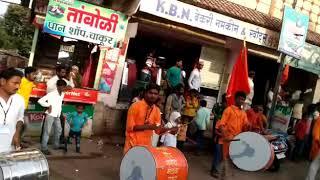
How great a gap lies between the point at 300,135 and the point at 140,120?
26.9 feet

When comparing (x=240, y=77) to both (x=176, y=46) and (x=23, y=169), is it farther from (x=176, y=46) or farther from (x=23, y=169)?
(x=23, y=169)

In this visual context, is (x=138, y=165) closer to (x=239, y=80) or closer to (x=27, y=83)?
(x=27, y=83)

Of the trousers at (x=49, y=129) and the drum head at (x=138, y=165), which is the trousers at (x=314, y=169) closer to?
the drum head at (x=138, y=165)

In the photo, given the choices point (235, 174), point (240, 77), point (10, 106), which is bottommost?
point (235, 174)

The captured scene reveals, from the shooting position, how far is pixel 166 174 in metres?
6.05

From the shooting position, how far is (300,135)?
522 inches

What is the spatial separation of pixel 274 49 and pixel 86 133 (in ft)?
20.4

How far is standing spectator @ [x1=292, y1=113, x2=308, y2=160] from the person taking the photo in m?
13.2

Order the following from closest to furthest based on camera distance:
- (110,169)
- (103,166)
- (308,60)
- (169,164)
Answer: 1. (169,164)
2. (110,169)
3. (103,166)
4. (308,60)

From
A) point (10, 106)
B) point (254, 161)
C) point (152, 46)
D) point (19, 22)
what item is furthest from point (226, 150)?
point (19, 22)

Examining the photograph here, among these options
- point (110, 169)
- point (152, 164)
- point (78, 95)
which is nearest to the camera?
point (152, 164)

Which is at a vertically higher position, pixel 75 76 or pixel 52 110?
pixel 75 76

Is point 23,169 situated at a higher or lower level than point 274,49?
lower

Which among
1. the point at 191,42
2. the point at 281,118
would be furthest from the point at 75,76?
the point at 281,118
